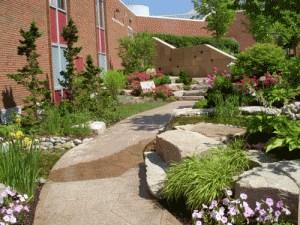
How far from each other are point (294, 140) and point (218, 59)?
16.0 m

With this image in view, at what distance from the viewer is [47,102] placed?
7316mm

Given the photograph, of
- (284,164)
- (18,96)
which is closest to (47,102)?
(18,96)

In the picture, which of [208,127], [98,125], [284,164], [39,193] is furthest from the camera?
[98,125]

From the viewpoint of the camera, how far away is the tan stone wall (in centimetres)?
1798

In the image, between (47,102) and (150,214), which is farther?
(47,102)

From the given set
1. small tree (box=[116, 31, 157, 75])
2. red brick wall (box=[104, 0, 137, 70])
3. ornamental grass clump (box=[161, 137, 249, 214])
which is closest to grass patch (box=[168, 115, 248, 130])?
ornamental grass clump (box=[161, 137, 249, 214])

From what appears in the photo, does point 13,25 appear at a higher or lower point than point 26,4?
lower

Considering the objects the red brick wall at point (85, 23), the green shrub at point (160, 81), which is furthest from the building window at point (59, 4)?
the green shrub at point (160, 81)

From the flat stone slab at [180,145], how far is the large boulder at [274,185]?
3.00 ft

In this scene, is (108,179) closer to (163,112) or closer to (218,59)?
(163,112)

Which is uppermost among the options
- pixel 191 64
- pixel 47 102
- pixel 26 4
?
pixel 26 4

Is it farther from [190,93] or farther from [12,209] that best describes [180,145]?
[190,93]

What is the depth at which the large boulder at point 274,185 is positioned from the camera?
233 centimetres

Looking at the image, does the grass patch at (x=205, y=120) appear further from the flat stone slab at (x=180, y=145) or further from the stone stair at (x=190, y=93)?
the stone stair at (x=190, y=93)
